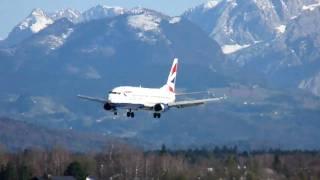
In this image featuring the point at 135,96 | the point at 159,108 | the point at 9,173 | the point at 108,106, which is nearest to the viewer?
the point at 108,106

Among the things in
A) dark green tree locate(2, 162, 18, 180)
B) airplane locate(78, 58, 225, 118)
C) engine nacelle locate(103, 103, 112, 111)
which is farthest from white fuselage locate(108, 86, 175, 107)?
dark green tree locate(2, 162, 18, 180)

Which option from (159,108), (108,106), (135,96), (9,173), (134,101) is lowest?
(108,106)

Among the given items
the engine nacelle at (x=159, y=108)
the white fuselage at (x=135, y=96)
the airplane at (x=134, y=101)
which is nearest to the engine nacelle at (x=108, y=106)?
the airplane at (x=134, y=101)

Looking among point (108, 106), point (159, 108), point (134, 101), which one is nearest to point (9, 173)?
point (159, 108)

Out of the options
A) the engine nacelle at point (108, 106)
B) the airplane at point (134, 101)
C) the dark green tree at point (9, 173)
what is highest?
the dark green tree at point (9, 173)

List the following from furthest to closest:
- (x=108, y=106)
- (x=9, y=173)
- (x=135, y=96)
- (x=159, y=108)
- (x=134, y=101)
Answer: (x=9, y=173), (x=159, y=108), (x=135, y=96), (x=134, y=101), (x=108, y=106)

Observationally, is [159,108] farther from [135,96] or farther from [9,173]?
[9,173]

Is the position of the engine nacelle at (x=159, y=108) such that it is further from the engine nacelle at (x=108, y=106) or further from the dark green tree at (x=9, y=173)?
the dark green tree at (x=9, y=173)

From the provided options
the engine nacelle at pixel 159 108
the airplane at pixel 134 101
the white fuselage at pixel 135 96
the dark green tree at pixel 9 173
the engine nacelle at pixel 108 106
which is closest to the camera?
the engine nacelle at pixel 108 106

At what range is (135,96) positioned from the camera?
128250mm

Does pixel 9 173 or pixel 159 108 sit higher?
pixel 9 173

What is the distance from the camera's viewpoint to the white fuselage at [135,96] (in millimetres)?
126188

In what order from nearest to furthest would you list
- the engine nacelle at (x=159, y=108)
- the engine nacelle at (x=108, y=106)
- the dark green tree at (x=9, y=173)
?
the engine nacelle at (x=108, y=106)
the engine nacelle at (x=159, y=108)
the dark green tree at (x=9, y=173)

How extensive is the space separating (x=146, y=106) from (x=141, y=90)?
6.05 feet
